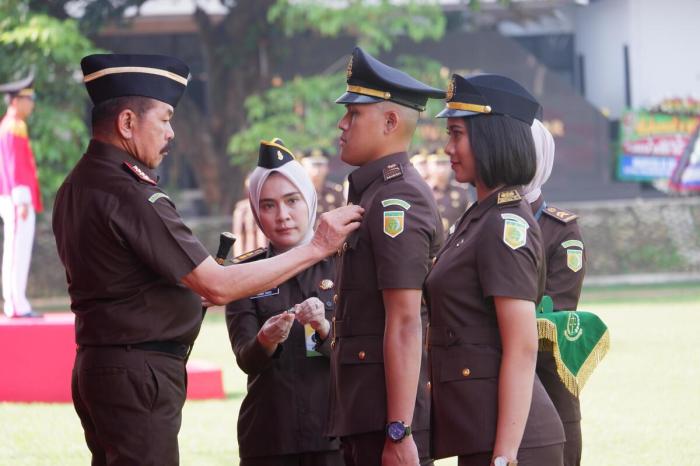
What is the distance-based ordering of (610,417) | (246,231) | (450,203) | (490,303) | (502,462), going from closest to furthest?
(502,462) → (490,303) → (610,417) → (246,231) → (450,203)

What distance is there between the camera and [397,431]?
12.4 feet

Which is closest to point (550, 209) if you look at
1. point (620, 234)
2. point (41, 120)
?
point (41, 120)

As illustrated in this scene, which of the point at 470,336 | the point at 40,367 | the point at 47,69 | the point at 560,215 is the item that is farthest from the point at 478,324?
the point at 47,69

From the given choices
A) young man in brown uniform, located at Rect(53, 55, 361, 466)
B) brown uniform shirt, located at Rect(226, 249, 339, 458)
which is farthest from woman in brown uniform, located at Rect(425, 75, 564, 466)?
brown uniform shirt, located at Rect(226, 249, 339, 458)

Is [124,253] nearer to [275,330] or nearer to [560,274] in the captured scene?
[275,330]

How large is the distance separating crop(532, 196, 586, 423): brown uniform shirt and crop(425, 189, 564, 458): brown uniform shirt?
1.12 meters

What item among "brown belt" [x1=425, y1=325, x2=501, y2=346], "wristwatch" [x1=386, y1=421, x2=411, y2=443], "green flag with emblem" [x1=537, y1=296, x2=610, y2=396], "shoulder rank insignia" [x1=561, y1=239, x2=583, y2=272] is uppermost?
"shoulder rank insignia" [x1=561, y1=239, x2=583, y2=272]

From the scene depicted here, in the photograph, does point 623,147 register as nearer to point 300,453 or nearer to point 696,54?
point 696,54

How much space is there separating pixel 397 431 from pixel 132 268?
1002 mm

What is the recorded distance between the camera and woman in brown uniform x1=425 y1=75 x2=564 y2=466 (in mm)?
3545

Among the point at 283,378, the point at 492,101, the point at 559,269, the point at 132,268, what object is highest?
the point at 492,101

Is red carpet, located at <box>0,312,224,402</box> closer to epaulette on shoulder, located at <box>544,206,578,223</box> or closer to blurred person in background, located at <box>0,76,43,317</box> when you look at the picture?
blurred person in background, located at <box>0,76,43,317</box>

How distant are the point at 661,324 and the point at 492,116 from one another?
11.3m

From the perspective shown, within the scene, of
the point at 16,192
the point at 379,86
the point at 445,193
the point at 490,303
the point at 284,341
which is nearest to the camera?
the point at 490,303
